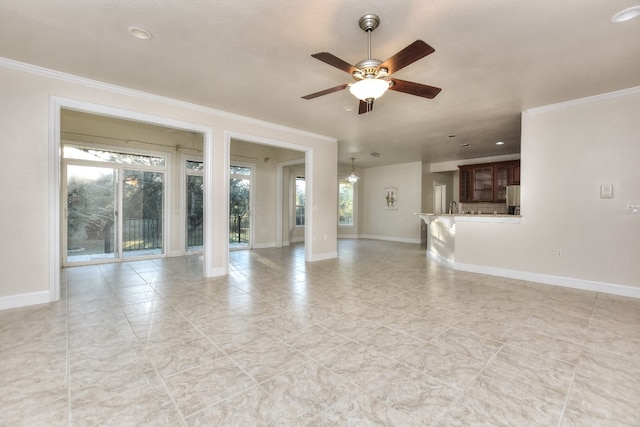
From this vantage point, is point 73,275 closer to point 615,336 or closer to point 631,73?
point 615,336

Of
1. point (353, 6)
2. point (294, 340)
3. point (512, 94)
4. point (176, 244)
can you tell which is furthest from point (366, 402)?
point (176, 244)

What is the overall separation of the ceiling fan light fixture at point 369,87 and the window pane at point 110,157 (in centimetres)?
553

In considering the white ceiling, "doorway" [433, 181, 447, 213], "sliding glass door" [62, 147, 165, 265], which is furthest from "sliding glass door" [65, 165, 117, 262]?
"doorway" [433, 181, 447, 213]

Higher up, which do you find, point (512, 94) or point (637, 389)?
point (512, 94)

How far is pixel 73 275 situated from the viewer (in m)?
4.73

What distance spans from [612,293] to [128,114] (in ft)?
22.9

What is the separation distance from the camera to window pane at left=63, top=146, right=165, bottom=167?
5.45 metres

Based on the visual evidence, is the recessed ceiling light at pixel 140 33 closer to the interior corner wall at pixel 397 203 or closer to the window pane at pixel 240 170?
the window pane at pixel 240 170

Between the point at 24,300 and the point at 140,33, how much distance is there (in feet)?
10.5

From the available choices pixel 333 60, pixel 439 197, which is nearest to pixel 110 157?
pixel 333 60

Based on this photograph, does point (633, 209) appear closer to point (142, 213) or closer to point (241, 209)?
point (241, 209)

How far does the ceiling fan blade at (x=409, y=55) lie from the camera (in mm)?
1975

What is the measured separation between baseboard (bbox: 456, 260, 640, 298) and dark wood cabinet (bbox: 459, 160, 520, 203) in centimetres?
379

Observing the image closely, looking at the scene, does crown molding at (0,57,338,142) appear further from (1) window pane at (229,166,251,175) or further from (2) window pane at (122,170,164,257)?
(2) window pane at (122,170,164,257)
